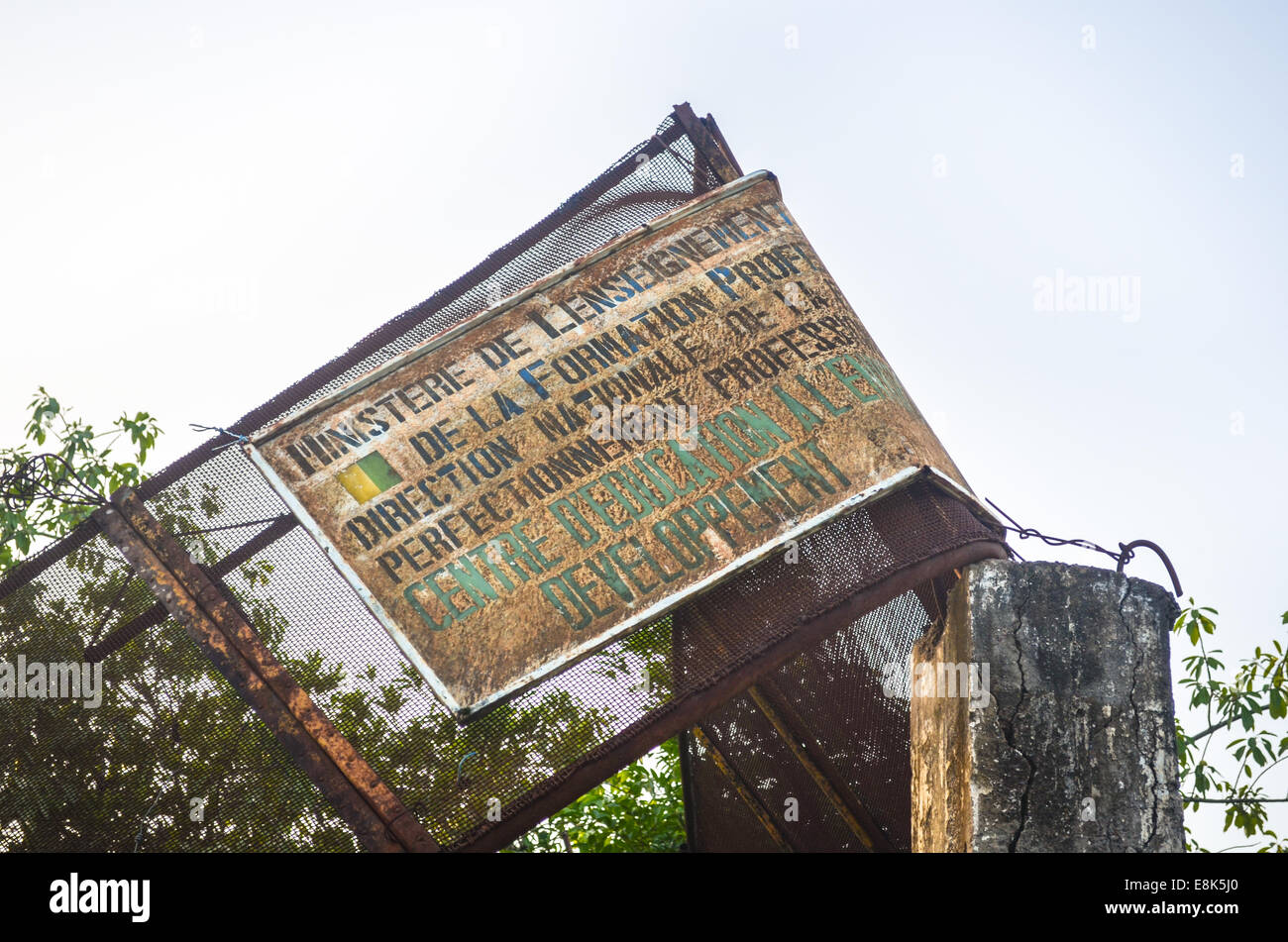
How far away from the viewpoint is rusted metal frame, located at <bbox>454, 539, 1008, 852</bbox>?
9.53 feet

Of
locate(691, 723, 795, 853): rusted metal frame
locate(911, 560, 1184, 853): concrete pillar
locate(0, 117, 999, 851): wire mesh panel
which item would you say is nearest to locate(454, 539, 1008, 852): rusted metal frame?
locate(0, 117, 999, 851): wire mesh panel

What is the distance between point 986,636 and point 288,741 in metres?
2.24

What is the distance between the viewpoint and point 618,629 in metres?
3.17

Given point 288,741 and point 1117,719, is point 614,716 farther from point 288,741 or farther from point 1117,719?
point 1117,719

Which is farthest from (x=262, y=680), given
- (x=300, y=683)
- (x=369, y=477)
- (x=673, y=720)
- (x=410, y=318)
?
(x=410, y=318)

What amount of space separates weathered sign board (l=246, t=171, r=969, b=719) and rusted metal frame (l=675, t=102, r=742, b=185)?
0.23 metres

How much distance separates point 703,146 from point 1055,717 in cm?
259

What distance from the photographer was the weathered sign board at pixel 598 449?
325 centimetres

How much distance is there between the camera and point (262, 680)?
10.2 ft

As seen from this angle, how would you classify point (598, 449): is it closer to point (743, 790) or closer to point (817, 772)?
point (817, 772)

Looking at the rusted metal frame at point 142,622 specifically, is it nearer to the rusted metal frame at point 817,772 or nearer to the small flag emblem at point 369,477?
the small flag emblem at point 369,477

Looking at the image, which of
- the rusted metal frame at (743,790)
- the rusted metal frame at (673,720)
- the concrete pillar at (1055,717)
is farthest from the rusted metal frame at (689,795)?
the rusted metal frame at (673,720)

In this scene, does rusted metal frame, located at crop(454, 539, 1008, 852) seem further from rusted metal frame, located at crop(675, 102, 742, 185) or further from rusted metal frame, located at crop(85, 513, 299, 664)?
rusted metal frame, located at crop(675, 102, 742, 185)
